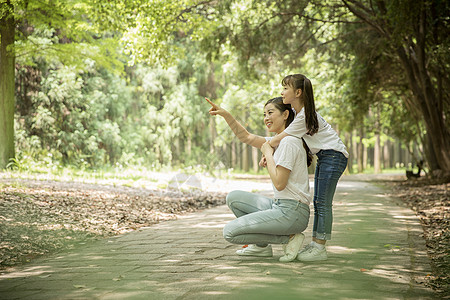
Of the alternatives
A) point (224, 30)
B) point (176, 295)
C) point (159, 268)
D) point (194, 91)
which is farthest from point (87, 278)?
point (194, 91)

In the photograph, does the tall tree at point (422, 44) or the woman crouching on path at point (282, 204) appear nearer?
the woman crouching on path at point (282, 204)

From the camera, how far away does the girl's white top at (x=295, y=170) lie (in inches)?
187

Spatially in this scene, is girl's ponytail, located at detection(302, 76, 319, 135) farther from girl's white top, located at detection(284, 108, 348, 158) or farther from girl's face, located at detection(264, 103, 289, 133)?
girl's face, located at detection(264, 103, 289, 133)

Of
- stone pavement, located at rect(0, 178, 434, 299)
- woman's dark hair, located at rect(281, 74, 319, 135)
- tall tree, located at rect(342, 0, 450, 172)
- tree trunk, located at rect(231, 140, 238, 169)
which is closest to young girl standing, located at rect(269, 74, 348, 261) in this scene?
woman's dark hair, located at rect(281, 74, 319, 135)

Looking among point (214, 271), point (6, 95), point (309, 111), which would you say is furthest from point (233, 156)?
point (214, 271)

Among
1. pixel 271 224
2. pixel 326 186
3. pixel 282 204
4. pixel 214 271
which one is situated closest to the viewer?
pixel 214 271

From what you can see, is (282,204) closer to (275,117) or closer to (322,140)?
(322,140)

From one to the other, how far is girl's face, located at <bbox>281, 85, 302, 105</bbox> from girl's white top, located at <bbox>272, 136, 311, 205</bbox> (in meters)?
0.39

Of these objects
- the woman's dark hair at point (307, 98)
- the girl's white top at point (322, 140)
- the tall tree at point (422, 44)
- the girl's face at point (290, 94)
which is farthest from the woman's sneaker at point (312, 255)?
the tall tree at point (422, 44)

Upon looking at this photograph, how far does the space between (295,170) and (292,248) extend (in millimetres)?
774

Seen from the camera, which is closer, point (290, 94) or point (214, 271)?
point (214, 271)

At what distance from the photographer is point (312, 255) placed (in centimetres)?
494

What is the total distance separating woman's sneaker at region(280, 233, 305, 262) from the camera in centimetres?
491

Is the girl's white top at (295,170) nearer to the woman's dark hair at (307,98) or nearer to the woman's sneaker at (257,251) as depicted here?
the woman's dark hair at (307,98)
